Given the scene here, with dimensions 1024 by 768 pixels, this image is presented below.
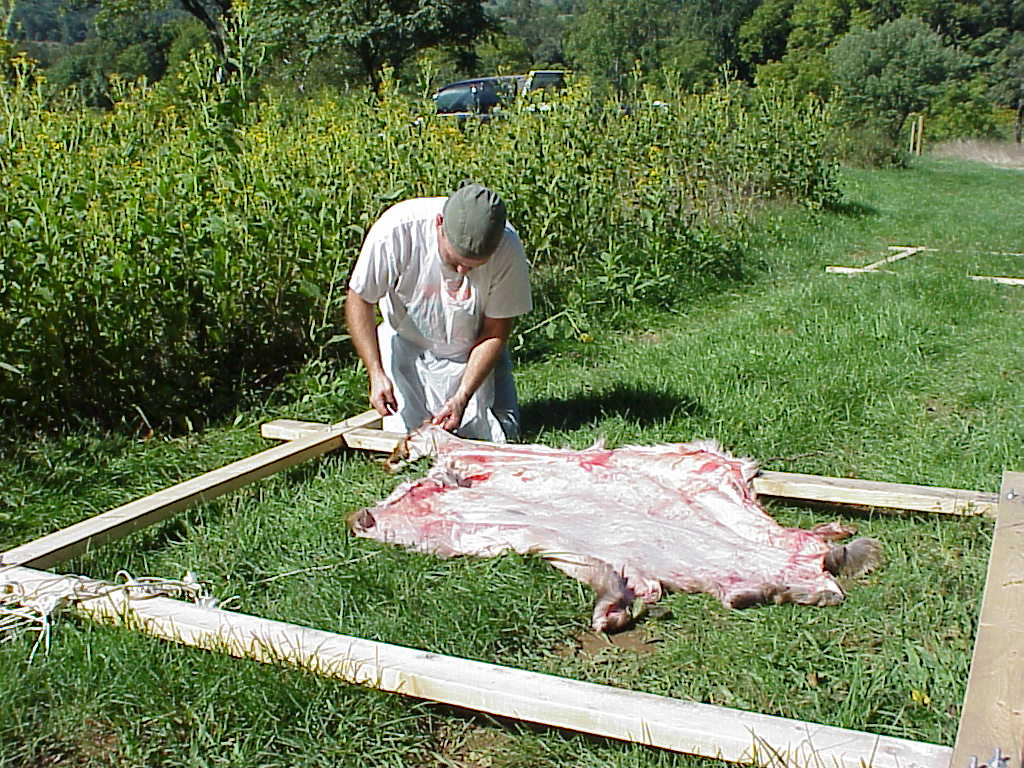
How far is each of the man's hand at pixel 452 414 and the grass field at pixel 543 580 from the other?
0.33 meters

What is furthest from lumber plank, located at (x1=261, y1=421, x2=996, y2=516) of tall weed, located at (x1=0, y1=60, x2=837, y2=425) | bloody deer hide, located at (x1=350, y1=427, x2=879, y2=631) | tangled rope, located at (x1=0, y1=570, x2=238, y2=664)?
tall weed, located at (x1=0, y1=60, x2=837, y2=425)

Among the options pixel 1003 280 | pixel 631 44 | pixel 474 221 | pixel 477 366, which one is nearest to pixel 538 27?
pixel 631 44

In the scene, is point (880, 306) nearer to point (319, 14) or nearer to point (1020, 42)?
point (319, 14)

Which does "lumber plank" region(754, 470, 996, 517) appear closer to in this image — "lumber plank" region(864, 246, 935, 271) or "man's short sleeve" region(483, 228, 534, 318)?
"man's short sleeve" region(483, 228, 534, 318)

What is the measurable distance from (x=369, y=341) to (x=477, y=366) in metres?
0.46

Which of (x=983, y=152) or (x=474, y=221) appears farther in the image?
(x=983, y=152)

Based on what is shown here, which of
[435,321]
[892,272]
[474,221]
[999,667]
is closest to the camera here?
[999,667]

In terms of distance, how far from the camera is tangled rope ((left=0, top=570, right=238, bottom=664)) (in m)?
2.92

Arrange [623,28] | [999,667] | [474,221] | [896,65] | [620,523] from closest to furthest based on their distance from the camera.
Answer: [999,667], [620,523], [474,221], [896,65], [623,28]

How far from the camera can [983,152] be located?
3322cm

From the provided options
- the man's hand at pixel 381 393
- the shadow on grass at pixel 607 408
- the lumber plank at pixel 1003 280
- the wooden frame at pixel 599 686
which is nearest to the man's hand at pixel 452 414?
the man's hand at pixel 381 393

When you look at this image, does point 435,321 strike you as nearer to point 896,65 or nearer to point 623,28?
point 896,65

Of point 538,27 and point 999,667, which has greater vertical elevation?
point 538,27

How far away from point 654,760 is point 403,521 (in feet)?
4.87
